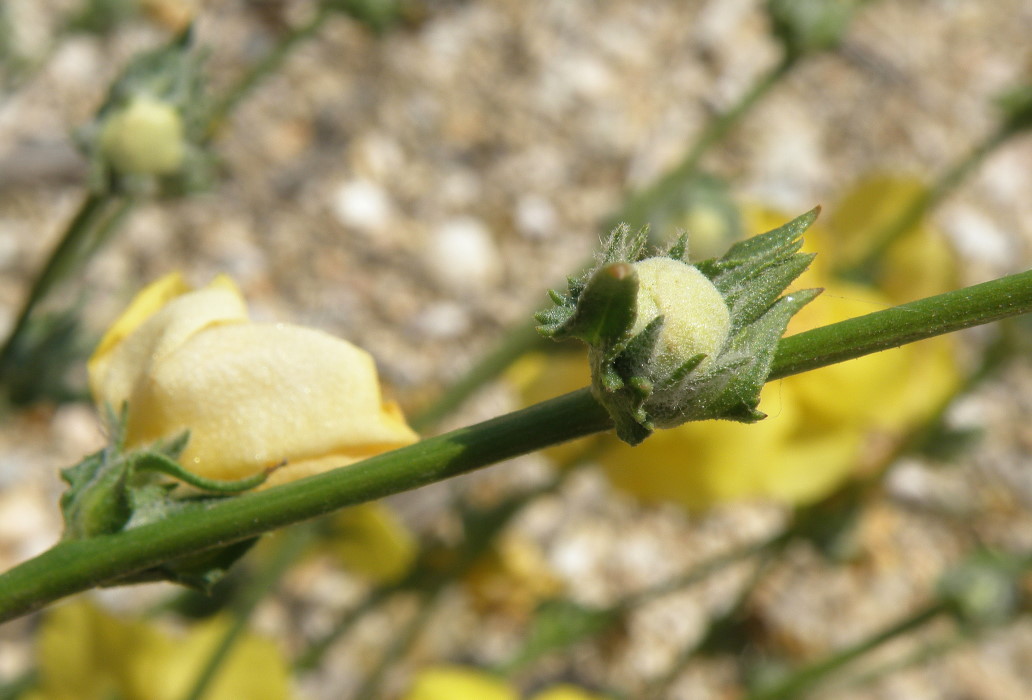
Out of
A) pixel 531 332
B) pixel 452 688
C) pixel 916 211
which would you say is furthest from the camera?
pixel 916 211

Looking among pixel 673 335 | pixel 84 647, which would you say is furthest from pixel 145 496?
pixel 84 647

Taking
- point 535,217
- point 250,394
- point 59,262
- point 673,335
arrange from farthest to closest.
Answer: point 535,217, point 59,262, point 250,394, point 673,335

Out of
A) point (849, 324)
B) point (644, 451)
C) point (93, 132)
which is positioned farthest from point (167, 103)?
point (849, 324)

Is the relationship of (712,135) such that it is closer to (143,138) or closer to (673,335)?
(143,138)

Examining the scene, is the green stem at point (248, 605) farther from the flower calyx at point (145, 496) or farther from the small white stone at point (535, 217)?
the small white stone at point (535, 217)

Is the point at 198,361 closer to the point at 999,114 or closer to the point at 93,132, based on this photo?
the point at 93,132

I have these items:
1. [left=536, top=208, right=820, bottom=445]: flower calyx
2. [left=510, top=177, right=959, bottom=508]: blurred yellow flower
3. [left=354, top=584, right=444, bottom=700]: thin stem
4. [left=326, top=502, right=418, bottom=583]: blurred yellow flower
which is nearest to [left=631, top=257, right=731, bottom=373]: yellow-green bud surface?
[left=536, top=208, right=820, bottom=445]: flower calyx

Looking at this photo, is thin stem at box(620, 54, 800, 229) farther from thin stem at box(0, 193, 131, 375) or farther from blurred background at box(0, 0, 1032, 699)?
thin stem at box(0, 193, 131, 375)
